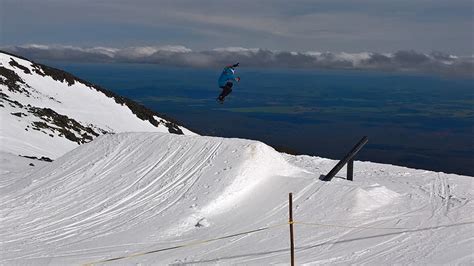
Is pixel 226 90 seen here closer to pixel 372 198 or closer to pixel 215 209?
pixel 215 209

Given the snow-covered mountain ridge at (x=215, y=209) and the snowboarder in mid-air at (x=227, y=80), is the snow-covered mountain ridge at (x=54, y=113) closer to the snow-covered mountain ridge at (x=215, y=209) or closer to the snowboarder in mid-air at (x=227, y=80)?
the snow-covered mountain ridge at (x=215, y=209)

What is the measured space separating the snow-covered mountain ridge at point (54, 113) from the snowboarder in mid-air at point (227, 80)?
19768 millimetres

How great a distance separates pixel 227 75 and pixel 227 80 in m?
0.33

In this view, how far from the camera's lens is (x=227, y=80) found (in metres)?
17.8

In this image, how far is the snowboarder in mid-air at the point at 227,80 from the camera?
677 inches

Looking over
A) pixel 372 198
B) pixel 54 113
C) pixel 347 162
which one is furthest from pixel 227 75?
pixel 54 113

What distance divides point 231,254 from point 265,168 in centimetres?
530

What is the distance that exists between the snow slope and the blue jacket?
6.82ft

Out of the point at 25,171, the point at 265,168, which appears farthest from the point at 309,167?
the point at 25,171

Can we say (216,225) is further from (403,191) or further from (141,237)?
(403,191)

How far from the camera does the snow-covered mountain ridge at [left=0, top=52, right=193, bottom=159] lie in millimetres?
40156

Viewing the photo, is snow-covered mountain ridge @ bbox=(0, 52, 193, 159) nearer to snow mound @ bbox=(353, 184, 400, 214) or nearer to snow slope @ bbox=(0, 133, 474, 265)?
snow slope @ bbox=(0, 133, 474, 265)

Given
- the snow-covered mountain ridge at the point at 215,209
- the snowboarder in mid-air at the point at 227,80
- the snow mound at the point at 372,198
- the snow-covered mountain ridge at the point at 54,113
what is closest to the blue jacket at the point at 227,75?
the snowboarder in mid-air at the point at 227,80

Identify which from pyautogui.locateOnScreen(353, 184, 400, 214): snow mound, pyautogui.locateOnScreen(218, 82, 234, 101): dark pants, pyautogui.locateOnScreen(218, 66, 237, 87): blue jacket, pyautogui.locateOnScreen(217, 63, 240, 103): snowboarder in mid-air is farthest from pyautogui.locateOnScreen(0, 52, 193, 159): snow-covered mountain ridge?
pyautogui.locateOnScreen(353, 184, 400, 214): snow mound
